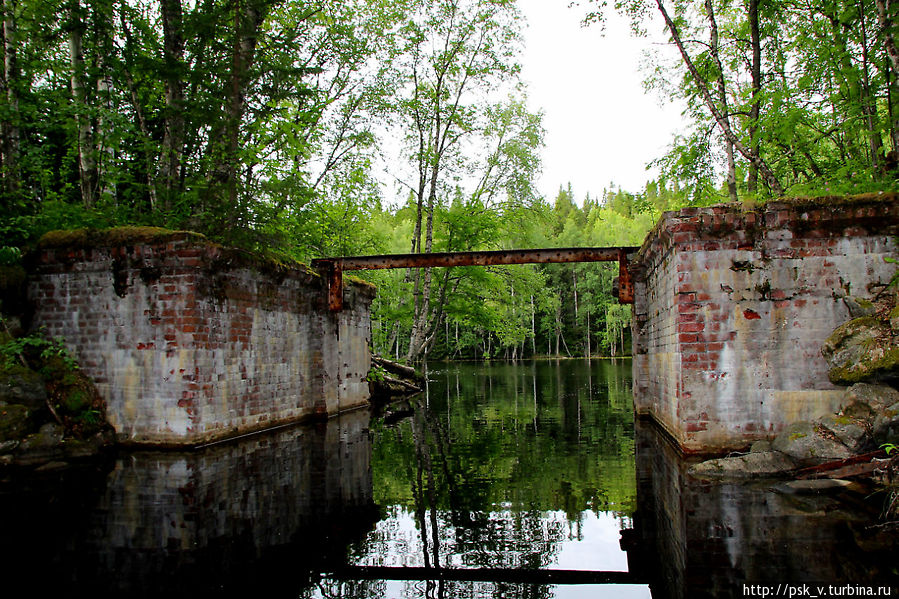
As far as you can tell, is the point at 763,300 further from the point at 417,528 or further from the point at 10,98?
the point at 10,98

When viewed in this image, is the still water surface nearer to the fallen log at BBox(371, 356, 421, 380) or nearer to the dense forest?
the dense forest

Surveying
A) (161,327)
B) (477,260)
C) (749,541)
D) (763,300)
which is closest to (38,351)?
(161,327)

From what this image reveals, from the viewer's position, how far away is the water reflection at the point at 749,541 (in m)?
3.77

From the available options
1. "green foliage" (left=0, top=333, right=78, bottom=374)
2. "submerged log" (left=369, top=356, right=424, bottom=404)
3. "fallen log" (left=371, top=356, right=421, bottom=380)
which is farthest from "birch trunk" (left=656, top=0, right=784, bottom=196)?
"green foliage" (left=0, top=333, right=78, bottom=374)

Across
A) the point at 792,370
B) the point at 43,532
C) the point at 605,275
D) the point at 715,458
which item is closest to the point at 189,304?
the point at 43,532

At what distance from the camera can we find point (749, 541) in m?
4.48

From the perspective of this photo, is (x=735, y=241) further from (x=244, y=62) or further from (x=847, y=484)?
(x=244, y=62)

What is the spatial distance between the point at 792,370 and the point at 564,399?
9.87 m

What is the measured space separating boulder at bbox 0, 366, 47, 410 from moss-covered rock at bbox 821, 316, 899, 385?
442 inches

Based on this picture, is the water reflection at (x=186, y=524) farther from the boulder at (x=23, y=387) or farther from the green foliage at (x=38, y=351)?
the green foliage at (x=38, y=351)

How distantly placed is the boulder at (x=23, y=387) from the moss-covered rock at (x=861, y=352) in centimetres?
1122

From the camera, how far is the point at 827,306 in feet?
25.1

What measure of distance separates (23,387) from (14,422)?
0.62 meters

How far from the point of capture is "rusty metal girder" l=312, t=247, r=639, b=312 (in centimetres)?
1276
